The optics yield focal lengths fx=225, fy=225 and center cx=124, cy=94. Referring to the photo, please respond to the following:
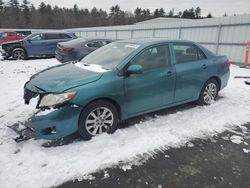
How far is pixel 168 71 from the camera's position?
14.1ft

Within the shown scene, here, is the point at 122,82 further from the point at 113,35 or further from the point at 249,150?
the point at 113,35

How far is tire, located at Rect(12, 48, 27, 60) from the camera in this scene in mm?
12656

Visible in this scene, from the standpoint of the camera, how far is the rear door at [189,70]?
15.0 ft

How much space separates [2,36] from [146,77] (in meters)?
22.1

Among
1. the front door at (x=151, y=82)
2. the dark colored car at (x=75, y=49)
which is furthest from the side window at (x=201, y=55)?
the dark colored car at (x=75, y=49)

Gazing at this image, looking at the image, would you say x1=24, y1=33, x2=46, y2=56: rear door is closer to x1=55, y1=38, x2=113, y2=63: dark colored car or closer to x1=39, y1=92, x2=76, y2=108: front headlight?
x1=55, y1=38, x2=113, y2=63: dark colored car

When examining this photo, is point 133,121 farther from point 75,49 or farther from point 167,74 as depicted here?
point 75,49

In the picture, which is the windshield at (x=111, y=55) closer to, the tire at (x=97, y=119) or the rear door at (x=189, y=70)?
the tire at (x=97, y=119)

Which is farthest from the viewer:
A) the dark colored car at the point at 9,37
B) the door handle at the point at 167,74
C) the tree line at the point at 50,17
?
the tree line at the point at 50,17

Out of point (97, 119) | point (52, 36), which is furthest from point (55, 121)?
point (52, 36)

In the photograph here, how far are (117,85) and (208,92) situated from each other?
2.64 meters

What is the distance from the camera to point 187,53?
15.9 feet

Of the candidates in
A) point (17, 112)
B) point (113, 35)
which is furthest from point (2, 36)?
point (17, 112)

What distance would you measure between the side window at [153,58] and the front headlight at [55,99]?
4.13 ft
